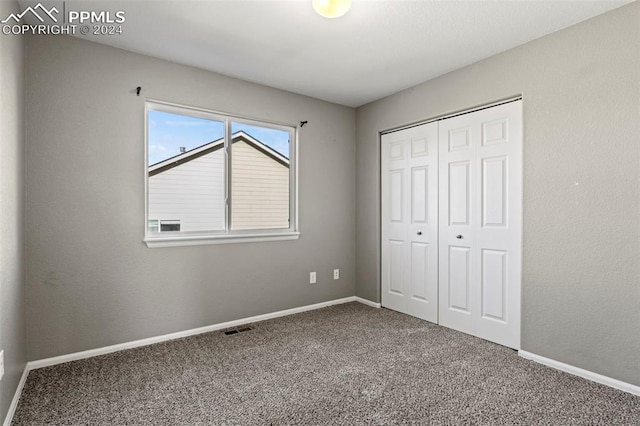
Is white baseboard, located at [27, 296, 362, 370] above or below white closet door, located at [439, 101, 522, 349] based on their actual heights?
below

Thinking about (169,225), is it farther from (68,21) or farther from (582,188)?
(582,188)

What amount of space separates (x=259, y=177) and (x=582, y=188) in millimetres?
2740

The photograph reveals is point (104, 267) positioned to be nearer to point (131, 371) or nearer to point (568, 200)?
point (131, 371)

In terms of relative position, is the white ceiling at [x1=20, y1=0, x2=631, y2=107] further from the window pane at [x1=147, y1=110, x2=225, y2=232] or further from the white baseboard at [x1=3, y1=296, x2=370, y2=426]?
the white baseboard at [x1=3, y1=296, x2=370, y2=426]

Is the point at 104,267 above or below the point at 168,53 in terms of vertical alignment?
below

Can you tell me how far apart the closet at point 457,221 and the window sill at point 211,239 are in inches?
47.4

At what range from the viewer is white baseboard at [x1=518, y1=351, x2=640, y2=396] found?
217 centimetres

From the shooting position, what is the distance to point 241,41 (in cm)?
266

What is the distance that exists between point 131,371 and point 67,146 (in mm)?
1691

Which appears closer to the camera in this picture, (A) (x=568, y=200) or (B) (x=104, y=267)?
(A) (x=568, y=200)

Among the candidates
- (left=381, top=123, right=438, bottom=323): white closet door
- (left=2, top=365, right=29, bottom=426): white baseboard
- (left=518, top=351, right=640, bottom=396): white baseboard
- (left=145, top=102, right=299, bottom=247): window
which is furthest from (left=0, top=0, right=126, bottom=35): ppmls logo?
(left=518, top=351, right=640, bottom=396): white baseboard

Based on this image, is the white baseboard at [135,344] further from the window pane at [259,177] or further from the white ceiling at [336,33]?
the white ceiling at [336,33]

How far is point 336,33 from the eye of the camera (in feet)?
8.30

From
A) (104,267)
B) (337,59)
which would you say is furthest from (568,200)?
(104,267)
